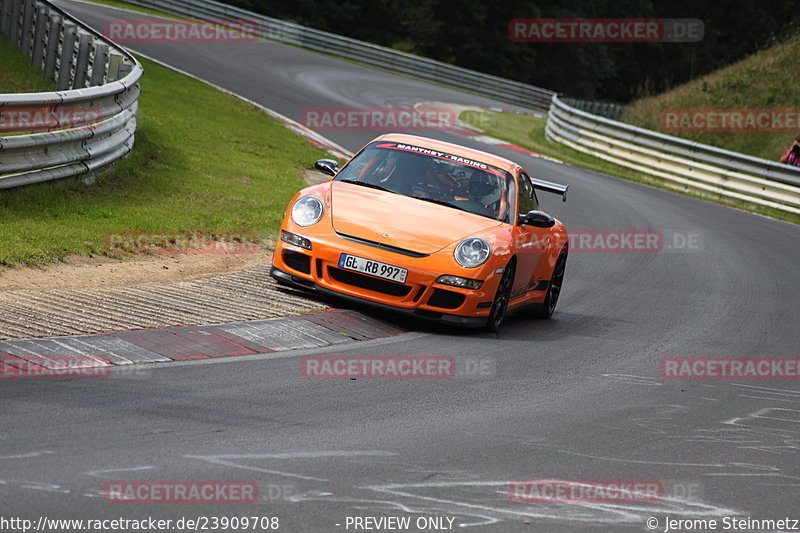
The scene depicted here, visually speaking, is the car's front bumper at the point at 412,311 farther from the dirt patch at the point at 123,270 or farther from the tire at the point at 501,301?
the dirt patch at the point at 123,270

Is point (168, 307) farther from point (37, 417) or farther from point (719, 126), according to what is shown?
point (719, 126)

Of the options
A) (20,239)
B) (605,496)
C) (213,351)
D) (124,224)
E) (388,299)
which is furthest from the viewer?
(124,224)

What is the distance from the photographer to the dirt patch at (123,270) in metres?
8.48

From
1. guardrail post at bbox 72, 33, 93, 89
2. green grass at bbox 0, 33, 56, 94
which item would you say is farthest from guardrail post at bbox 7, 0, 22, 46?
guardrail post at bbox 72, 33, 93, 89

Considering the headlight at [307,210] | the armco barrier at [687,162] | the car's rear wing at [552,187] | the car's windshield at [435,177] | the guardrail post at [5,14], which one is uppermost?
the car's windshield at [435,177]

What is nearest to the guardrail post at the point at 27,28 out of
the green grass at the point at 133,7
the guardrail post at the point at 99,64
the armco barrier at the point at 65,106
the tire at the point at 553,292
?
the armco barrier at the point at 65,106

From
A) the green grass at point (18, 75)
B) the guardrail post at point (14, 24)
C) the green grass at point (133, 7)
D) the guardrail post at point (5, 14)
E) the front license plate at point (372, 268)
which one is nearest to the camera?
the front license plate at point (372, 268)

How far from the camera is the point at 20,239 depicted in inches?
376

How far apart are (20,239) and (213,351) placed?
3328 mm

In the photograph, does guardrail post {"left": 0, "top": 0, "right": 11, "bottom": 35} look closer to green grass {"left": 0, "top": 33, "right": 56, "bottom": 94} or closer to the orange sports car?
green grass {"left": 0, "top": 33, "right": 56, "bottom": 94}

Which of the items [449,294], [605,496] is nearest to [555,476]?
[605,496]

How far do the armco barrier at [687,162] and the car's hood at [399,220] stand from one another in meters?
15.4

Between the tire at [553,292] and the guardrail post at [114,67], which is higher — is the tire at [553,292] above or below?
below

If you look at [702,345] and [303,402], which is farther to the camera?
[702,345]
